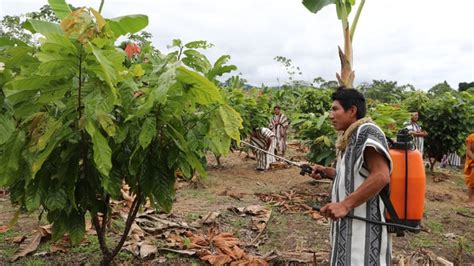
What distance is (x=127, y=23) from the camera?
8.28 feet

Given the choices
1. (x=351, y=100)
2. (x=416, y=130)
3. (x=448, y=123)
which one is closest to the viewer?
(x=351, y=100)

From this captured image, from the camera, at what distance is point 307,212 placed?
20.8 feet

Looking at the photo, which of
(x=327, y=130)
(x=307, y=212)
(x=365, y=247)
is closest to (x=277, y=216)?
(x=307, y=212)

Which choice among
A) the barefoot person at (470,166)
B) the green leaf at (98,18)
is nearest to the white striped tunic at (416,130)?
the barefoot person at (470,166)

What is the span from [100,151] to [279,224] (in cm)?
399

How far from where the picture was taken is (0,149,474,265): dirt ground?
411 cm

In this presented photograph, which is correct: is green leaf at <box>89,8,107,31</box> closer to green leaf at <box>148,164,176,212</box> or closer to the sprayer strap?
green leaf at <box>148,164,176,212</box>

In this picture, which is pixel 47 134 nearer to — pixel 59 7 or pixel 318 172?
pixel 59 7

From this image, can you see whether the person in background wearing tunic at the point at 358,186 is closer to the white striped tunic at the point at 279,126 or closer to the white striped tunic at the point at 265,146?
the white striped tunic at the point at 265,146

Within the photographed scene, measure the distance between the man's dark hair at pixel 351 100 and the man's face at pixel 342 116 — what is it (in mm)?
21

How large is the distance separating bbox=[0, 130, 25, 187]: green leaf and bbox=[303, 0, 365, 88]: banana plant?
310cm

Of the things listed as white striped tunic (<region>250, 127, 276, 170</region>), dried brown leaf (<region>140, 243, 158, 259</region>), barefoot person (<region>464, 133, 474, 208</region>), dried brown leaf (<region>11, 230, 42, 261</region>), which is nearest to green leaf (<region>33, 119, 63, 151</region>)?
dried brown leaf (<region>140, 243, 158, 259</region>)

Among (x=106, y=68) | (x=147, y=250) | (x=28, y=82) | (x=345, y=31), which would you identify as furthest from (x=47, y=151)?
(x=345, y=31)

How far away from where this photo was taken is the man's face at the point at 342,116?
257 cm
